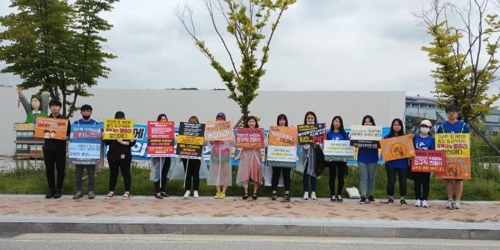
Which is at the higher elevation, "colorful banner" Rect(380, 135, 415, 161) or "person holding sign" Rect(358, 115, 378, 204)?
"colorful banner" Rect(380, 135, 415, 161)

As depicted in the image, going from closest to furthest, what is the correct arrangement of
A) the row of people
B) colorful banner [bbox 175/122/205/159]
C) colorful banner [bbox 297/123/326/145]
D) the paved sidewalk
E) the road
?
the road → the paved sidewalk → the row of people → colorful banner [bbox 297/123/326/145] → colorful banner [bbox 175/122/205/159]

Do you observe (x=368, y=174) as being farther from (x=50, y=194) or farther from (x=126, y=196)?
(x=50, y=194)

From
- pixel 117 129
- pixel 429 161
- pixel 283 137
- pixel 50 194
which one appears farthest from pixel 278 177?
pixel 50 194

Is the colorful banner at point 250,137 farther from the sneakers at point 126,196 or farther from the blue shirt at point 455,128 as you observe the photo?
the blue shirt at point 455,128

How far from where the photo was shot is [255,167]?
8961 mm

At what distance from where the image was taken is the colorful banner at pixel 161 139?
903cm

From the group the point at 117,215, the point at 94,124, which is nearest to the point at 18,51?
the point at 94,124

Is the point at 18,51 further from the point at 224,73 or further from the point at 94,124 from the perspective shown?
the point at 224,73

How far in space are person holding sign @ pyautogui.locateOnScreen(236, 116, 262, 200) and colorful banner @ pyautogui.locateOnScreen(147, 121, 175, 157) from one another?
1.58 metres

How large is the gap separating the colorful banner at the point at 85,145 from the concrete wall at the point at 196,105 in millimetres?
11733

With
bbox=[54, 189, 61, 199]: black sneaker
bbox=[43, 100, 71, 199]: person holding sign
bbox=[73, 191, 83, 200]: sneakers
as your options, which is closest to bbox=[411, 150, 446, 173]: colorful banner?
bbox=[73, 191, 83, 200]: sneakers

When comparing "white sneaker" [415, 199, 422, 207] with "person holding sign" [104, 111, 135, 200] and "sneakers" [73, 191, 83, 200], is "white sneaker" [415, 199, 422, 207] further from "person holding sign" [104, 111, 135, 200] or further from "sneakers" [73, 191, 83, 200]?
"sneakers" [73, 191, 83, 200]

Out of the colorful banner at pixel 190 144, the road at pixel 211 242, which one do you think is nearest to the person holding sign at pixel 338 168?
the road at pixel 211 242

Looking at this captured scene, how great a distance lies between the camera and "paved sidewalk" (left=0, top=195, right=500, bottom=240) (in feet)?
21.2
